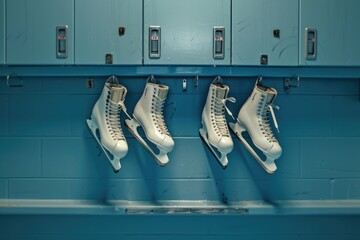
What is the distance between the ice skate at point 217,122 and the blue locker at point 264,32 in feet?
0.65

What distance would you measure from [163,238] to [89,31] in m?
1.21

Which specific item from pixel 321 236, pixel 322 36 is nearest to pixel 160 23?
pixel 322 36

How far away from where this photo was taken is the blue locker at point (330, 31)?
226 cm

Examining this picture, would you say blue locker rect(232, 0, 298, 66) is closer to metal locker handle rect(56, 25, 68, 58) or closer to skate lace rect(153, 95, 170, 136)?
skate lace rect(153, 95, 170, 136)

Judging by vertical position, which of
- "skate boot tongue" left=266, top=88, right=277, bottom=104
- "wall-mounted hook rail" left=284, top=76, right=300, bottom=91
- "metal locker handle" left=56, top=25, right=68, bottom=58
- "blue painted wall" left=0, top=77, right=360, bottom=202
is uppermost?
"metal locker handle" left=56, top=25, right=68, bottom=58

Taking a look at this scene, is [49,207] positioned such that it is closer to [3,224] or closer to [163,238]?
[3,224]

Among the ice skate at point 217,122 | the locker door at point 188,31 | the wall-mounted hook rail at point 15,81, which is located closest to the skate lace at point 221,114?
the ice skate at point 217,122

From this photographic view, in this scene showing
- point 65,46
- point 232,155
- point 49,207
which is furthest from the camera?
point 232,155

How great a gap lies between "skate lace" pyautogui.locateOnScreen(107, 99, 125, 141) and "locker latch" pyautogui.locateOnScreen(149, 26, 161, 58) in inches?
12.5

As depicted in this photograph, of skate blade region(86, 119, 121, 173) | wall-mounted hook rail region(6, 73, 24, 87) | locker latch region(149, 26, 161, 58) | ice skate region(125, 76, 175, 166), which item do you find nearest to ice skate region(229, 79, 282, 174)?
ice skate region(125, 76, 175, 166)

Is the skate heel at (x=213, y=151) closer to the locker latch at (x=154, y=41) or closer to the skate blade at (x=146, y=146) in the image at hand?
the skate blade at (x=146, y=146)

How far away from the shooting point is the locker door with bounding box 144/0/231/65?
223cm

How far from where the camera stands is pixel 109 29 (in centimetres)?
224

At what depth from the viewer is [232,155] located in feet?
8.35
